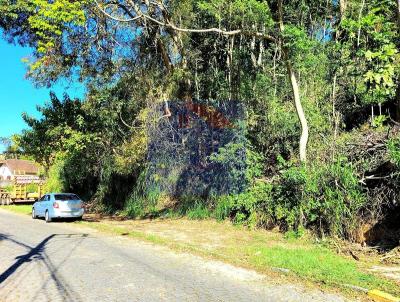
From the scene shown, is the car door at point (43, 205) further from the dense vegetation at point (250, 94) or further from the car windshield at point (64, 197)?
the dense vegetation at point (250, 94)

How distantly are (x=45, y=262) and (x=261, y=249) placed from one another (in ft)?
18.3

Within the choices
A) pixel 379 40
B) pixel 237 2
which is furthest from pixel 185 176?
pixel 379 40

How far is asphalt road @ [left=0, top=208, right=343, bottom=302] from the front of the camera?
714cm

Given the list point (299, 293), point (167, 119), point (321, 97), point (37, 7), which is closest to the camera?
point (299, 293)

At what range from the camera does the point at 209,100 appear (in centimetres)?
1930

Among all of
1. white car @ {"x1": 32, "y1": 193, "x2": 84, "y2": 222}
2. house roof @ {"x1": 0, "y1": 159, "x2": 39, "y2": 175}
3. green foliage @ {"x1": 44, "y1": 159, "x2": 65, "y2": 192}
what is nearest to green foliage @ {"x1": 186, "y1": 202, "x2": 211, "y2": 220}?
white car @ {"x1": 32, "y1": 193, "x2": 84, "y2": 222}

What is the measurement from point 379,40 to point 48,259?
31.8ft

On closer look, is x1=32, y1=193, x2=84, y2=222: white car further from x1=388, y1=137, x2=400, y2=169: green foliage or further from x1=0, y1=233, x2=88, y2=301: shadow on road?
x1=388, y1=137, x2=400, y2=169: green foliage

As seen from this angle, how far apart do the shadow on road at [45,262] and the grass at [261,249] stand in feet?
8.65

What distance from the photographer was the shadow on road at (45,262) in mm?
7301

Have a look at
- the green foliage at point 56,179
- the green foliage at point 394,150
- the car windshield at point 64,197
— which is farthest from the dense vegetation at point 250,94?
the green foliage at point 56,179

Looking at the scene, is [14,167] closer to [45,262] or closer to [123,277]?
[45,262]

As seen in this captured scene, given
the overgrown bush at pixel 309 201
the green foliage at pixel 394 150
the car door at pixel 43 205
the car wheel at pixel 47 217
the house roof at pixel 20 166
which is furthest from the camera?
the house roof at pixel 20 166

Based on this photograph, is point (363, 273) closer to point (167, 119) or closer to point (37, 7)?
point (167, 119)
